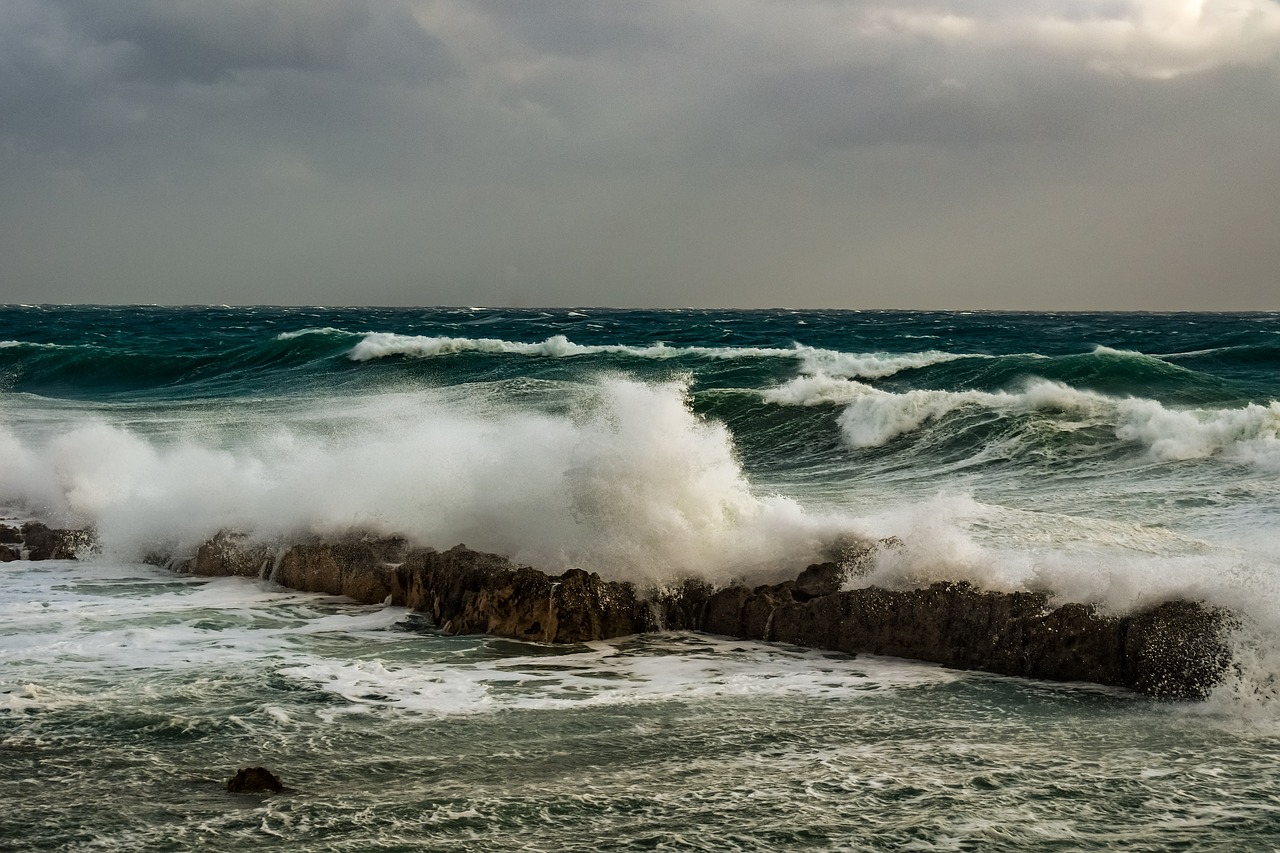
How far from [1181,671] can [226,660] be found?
543 centimetres

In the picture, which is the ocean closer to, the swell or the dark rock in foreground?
the dark rock in foreground

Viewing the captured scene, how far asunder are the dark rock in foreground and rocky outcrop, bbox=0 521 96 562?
8.21 ft

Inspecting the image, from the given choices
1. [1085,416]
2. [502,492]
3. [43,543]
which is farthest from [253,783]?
[1085,416]

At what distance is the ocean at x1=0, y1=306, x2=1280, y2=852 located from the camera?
16.6 ft

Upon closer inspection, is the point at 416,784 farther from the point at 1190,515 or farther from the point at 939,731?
the point at 1190,515

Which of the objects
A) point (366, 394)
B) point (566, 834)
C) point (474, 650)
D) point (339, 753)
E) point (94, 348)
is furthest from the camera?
point (94, 348)

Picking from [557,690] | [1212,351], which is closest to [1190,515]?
[557,690]

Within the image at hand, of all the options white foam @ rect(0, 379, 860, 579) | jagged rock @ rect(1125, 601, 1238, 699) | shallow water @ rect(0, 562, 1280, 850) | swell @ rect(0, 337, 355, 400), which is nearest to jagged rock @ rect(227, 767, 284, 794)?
shallow water @ rect(0, 562, 1280, 850)

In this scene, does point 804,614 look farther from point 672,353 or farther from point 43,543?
point 672,353

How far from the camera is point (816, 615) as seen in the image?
8.05m

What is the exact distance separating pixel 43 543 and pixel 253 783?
7201mm

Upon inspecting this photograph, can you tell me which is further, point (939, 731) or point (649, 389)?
point (649, 389)

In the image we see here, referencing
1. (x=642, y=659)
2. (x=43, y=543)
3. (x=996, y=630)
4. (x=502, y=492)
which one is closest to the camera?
(x=996, y=630)

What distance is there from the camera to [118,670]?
7297 millimetres
